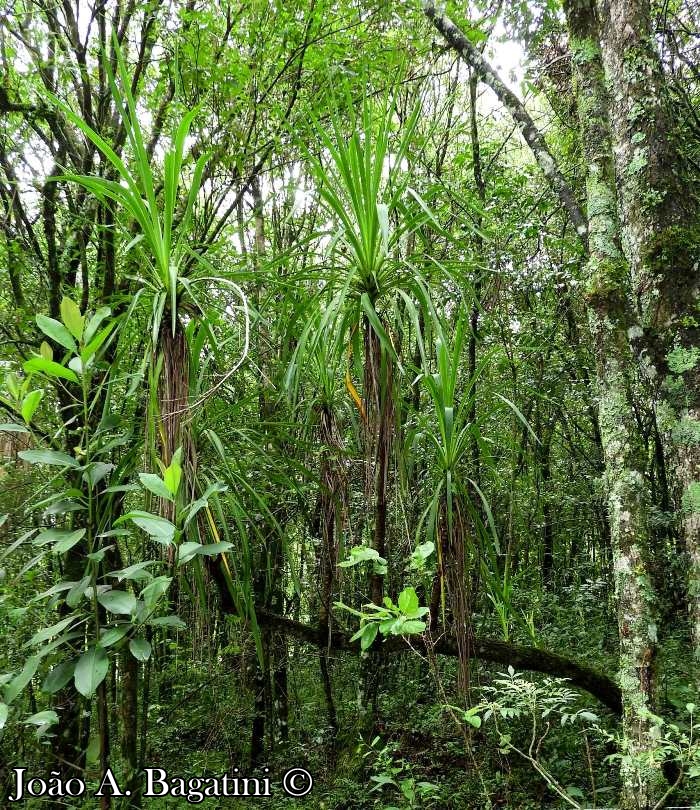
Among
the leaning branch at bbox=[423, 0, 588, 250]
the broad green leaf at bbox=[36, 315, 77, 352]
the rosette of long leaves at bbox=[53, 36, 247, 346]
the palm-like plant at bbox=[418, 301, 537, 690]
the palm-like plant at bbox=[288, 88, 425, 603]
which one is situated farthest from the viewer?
the leaning branch at bbox=[423, 0, 588, 250]

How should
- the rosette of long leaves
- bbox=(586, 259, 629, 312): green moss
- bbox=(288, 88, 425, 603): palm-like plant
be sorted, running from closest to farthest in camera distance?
the rosette of long leaves
bbox=(288, 88, 425, 603): palm-like plant
bbox=(586, 259, 629, 312): green moss

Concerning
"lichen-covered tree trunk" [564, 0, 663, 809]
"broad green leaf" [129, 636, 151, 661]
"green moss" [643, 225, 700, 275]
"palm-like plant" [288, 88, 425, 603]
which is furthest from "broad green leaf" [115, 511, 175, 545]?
"green moss" [643, 225, 700, 275]

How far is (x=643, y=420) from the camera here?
3.58 metres

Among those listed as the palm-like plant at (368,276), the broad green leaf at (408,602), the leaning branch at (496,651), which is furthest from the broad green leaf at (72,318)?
the leaning branch at (496,651)

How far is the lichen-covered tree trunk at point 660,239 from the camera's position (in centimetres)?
150

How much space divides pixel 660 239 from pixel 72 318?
161cm

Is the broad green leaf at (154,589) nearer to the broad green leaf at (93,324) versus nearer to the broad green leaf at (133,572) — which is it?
the broad green leaf at (133,572)

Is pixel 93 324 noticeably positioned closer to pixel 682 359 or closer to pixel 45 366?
pixel 45 366

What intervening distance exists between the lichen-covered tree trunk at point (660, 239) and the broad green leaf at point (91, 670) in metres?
1.44

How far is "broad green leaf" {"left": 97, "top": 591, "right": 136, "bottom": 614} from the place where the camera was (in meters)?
1.10

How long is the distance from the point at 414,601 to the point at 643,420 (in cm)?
303

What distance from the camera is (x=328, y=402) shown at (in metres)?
1.92

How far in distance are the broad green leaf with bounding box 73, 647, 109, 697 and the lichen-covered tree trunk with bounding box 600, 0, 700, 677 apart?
1443mm

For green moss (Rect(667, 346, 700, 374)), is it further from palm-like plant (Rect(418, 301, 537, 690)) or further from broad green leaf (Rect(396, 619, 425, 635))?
broad green leaf (Rect(396, 619, 425, 635))
